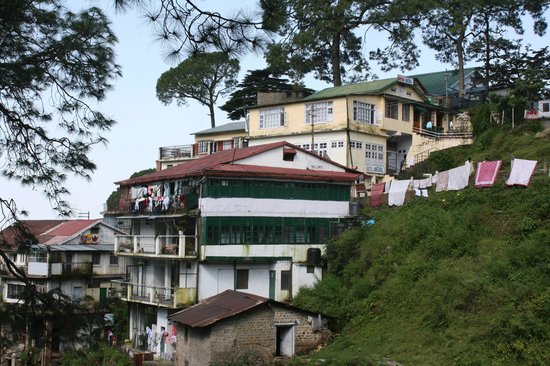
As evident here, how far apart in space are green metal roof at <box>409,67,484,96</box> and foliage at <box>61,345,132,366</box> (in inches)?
1315

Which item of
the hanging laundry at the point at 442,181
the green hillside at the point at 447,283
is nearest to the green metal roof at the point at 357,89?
the hanging laundry at the point at 442,181

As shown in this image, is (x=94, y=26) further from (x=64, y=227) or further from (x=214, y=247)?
(x=64, y=227)

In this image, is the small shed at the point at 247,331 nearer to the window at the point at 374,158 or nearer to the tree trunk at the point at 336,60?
the window at the point at 374,158

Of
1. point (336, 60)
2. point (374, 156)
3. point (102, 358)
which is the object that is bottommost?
point (102, 358)

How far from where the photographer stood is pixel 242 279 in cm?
2936

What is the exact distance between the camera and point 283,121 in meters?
41.8

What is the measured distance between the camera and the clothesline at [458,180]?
1001 inches

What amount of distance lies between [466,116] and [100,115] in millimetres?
35076

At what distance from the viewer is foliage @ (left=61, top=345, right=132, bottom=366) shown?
1036cm

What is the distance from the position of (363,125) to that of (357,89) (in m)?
2.89

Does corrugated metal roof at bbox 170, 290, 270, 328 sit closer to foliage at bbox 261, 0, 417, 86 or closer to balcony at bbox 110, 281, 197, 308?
balcony at bbox 110, 281, 197, 308

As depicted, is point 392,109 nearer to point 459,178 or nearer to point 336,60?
point 336,60

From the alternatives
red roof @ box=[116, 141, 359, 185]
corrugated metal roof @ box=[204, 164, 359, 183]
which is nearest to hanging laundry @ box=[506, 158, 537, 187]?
corrugated metal roof @ box=[204, 164, 359, 183]

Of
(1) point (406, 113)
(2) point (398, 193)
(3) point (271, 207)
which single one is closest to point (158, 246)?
(3) point (271, 207)
